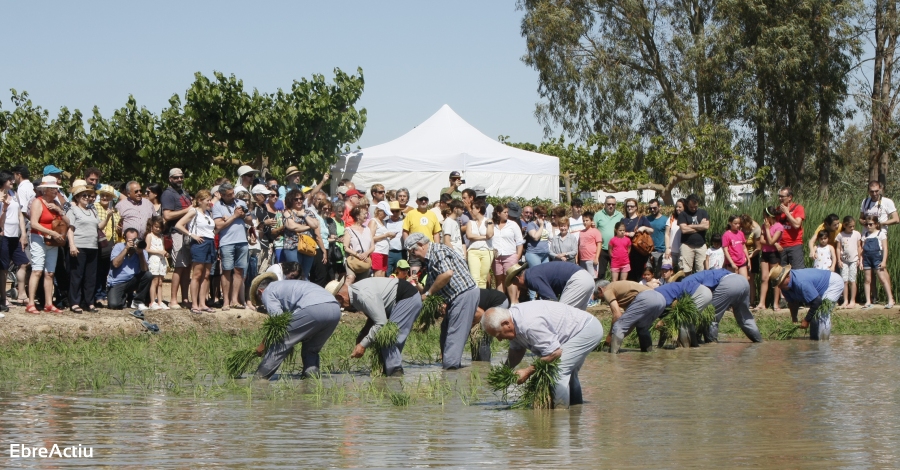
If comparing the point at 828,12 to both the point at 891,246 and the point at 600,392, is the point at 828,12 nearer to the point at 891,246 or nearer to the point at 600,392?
the point at 891,246

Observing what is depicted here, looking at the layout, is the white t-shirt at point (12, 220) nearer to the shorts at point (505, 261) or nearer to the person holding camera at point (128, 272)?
the person holding camera at point (128, 272)

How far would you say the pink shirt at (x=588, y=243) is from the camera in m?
20.4

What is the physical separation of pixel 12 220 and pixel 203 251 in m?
2.78

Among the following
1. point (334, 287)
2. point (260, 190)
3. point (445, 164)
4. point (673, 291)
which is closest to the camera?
point (334, 287)

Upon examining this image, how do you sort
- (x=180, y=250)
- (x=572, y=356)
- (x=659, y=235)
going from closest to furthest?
(x=572, y=356)
(x=180, y=250)
(x=659, y=235)

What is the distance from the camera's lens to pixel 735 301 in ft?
53.9

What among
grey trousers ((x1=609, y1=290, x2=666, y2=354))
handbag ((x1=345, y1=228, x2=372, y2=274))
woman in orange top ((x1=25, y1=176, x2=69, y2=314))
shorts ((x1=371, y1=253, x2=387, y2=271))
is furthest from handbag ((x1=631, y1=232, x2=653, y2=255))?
woman in orange top ((x1=25, y1=176, x2=69, y2=314))

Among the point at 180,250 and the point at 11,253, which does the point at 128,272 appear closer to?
the point at 180,250

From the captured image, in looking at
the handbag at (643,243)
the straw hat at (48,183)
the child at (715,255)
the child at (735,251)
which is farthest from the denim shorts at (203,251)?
the child at (735,251)

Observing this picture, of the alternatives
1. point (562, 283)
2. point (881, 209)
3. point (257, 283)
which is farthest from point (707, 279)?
point (257, 283)

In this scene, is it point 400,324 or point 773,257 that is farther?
point 773,257

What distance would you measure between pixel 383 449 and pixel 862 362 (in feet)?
27.3

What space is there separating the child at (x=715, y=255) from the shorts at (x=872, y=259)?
8.12 ft

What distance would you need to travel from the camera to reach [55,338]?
14.6 m
